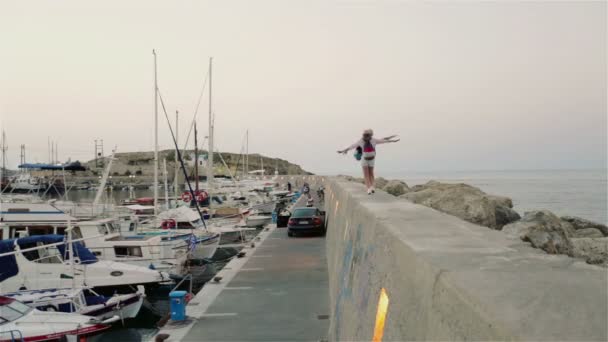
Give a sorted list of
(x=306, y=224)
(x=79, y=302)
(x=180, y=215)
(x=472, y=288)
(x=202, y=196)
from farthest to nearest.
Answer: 1. (x=202, y=196)
2. (x=180, y=215)
3. (x=306, y=224)
4. (x=79, y=302)
5. (x=472, y=288)

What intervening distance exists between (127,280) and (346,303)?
12.0 m

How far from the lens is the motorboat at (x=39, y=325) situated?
1101 cm

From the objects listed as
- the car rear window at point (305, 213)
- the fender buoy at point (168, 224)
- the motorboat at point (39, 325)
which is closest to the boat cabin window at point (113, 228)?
the fender buoy at point (168, 224)

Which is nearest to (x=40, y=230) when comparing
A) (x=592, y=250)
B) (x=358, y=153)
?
(x=358, y=153)

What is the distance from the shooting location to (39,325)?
11406 mm

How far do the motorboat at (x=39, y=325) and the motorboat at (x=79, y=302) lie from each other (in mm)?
1323

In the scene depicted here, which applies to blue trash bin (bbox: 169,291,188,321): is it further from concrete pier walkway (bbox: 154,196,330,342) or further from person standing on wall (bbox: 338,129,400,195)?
person standing on wall (bbox: 338,129,400,195)

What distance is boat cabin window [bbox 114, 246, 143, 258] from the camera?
20.7 meters

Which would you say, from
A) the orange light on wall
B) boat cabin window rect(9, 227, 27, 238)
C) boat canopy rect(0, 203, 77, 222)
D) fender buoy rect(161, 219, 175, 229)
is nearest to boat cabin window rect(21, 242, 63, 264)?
boat canopy rect(0, 203, 77, 222)

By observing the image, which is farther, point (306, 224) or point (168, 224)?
point (168, 224)

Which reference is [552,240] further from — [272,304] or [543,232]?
[272,304]

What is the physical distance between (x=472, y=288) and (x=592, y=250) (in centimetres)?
1364

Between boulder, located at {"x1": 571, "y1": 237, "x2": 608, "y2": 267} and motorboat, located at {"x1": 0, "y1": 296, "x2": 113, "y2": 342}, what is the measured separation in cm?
1182

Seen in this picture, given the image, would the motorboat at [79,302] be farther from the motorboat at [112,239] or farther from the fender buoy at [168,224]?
the fender buoy at [168,224]
